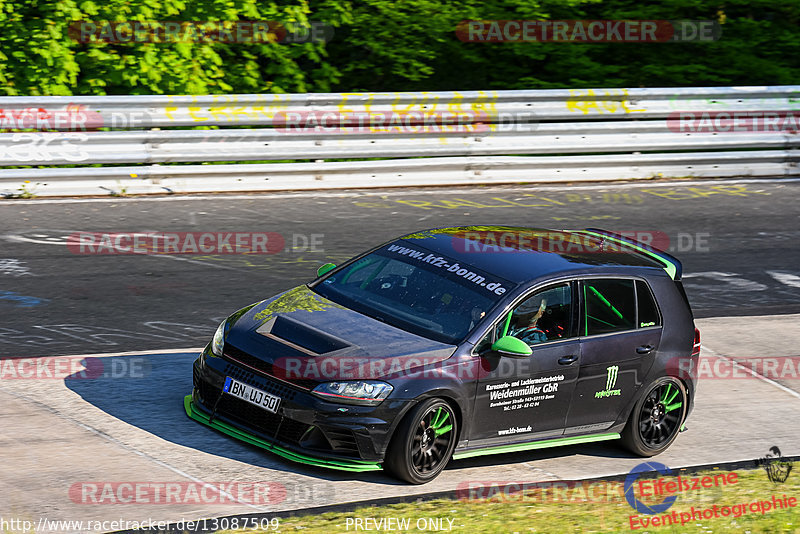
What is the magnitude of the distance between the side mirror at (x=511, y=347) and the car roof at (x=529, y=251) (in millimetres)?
544

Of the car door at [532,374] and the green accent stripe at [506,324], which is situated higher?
the green accent stripe at [506,324]

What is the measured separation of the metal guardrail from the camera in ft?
46.3

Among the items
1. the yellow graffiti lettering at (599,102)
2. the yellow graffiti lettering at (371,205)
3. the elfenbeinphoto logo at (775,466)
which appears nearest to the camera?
the elfenbeinphoto logo at (775,466)

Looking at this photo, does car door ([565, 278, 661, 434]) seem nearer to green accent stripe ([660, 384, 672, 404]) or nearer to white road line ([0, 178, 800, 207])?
green accent stripe ([660, 384, 672, 404])

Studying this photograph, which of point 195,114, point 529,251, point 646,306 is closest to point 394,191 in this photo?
point 195,114

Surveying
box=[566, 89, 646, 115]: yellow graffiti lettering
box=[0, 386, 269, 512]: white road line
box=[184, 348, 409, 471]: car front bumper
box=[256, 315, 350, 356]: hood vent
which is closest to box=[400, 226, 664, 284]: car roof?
box=[256, 315, 350, 356]: hood vent

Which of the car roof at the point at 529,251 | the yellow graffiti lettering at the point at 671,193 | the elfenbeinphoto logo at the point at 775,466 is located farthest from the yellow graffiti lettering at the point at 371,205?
the elfenbeinphoto logo at the point at 775,466

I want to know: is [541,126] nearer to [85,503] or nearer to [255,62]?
[255,62]

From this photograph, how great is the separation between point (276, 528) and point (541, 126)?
11253 mm

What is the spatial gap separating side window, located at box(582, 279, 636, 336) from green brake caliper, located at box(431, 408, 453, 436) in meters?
1.33

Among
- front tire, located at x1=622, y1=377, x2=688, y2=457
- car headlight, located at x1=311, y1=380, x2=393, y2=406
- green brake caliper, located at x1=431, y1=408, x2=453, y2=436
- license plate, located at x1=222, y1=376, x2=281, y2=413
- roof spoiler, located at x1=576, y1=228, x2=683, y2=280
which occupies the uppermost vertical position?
roof spoiler, located at x1=576, y1=228, x2=683, y2=280

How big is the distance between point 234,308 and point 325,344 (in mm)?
3596

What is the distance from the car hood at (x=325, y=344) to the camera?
278 inches

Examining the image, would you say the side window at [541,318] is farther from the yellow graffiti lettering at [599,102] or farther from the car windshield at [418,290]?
the yellow graffiti lettering at [599,102]
